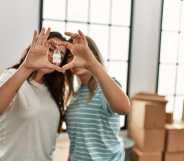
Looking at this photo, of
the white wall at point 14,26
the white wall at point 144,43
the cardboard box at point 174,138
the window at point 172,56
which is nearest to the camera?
the white wall at point 14,26

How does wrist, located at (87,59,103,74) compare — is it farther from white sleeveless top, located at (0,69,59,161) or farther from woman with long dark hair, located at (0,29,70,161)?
white sleeveless top, located at (0,69,59,161)

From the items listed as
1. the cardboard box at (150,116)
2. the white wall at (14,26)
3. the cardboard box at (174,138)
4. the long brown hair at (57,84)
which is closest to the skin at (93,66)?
the long brown hair at (57,84)

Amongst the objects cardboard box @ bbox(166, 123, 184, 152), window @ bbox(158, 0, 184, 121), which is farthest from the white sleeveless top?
window @ bbox(158, 0, 184, 121)

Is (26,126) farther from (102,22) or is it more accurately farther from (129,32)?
(129,32)

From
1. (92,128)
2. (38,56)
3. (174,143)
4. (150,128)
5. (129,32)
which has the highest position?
(129,32)

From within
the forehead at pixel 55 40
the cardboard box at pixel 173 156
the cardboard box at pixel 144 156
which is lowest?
the cardboard box at pixel 173 156

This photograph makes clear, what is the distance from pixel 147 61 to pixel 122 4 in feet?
2.00

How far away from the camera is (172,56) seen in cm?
342

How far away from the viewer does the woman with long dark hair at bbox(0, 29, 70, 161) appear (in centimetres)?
120

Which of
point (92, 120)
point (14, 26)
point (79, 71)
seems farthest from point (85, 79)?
point (14, 26)

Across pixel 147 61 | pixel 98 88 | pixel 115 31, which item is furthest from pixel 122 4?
pixel 98 88

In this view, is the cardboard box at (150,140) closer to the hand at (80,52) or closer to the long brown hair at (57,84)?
the long brown hair at (57,84)

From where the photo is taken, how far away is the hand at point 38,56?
1.19 meters

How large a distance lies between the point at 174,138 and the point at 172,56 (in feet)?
3.07
